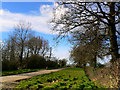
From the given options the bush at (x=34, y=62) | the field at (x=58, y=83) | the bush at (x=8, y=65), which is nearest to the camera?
the field at (x=58, y=83)

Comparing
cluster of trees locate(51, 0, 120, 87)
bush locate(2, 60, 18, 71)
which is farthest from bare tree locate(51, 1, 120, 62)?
bush locate(2, 60, 18, 71)

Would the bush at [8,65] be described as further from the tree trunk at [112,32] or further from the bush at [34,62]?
the tree trunk at [112,32]

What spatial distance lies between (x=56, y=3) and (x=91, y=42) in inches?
154

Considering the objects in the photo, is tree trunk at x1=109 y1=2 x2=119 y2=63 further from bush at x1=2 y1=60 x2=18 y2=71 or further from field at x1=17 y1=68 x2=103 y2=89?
bush at x1=2 y1=60 x2=18 y2=71

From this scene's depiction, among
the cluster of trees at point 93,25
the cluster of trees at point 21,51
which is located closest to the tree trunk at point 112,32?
the cluster of trees at point 93,25

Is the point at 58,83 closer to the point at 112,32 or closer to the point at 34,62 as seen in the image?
the point at 112,32

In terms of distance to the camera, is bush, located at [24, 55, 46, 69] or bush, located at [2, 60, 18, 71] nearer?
bush, located at [2, 60, 18, 71]

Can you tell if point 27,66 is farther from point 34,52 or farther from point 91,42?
point 91,42

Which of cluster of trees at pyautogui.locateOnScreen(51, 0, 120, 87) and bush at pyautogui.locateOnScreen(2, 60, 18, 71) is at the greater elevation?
cluster of trees at pyautogui.locateOnScreen(51, 0, 120, 87)

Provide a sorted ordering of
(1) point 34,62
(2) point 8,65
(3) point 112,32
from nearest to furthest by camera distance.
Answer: (3) point 112,32
(2) point 8,65
(1) point 34,62

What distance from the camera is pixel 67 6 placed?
870 cm

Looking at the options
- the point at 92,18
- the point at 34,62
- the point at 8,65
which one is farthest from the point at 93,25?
the point at 34,62

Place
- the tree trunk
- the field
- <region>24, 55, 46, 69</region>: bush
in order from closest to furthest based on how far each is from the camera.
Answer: the field < the tree trunk < <region>24, 55, 46, 69</region>: bush

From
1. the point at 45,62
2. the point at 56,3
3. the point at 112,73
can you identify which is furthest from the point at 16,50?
the point at 112,73
